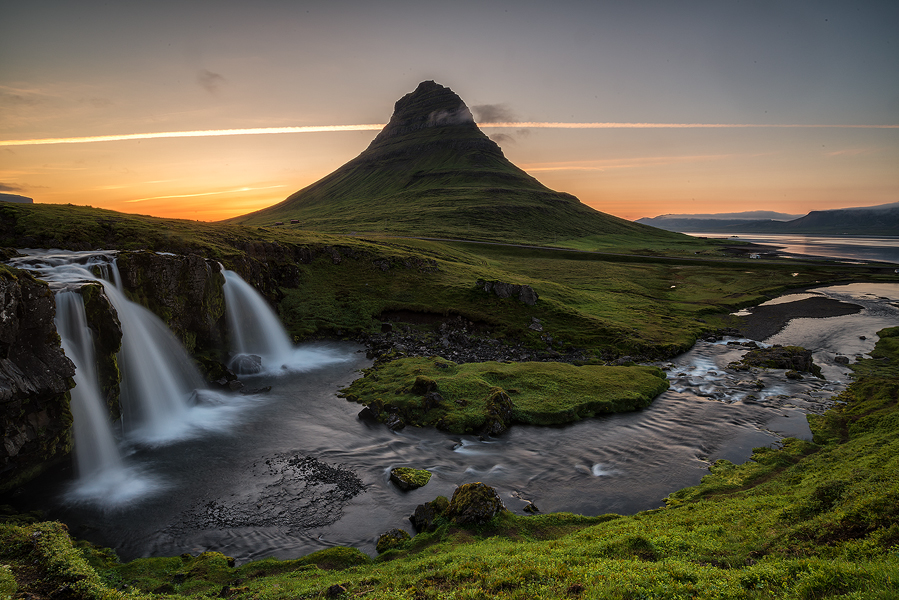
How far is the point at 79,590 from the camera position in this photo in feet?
48.4

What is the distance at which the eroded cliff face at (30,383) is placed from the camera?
81.1 ft

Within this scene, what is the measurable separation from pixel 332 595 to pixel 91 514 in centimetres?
1841

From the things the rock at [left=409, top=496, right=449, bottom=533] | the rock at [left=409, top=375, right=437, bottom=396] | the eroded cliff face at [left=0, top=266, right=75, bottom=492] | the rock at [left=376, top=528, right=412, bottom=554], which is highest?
the eroded cliff face at [left=0, top=266, right=75, bottom=492]

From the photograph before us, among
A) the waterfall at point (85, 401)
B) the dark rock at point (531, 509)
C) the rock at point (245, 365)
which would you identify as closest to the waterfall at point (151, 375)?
the waterfall at point (85, 401)

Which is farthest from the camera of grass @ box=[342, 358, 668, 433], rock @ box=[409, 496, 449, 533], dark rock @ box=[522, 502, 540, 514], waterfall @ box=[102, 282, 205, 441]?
grass @ box=[342, 358, 668, 433]

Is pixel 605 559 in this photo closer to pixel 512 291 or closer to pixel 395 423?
pixel 395 423

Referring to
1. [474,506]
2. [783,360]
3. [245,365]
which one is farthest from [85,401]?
[783,360]

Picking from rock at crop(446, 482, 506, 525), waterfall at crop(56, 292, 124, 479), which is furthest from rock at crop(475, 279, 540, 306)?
waterfall at crop(56, 292, 124, 479)

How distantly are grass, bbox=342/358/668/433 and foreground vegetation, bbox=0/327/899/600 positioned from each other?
1309cm

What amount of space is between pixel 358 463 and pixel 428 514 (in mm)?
9140

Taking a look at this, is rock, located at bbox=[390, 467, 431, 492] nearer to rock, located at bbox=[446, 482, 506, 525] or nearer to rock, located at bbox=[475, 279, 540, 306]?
rock, located at bbox=[446, 482, 506, 525]

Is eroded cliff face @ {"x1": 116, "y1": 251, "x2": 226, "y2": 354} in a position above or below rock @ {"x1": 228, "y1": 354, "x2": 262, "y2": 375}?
above

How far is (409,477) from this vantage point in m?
28.0

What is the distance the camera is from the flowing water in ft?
76.9
